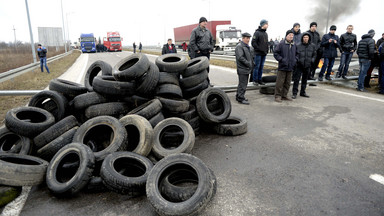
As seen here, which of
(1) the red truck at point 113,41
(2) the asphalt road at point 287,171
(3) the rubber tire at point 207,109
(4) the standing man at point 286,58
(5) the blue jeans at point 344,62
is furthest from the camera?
(1) the red truck at point 113,41

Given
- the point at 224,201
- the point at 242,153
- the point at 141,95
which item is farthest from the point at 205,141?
the point at 224,201

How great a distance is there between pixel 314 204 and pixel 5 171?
3.95 m

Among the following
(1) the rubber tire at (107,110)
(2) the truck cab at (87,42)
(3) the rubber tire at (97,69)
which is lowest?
(1) the rubber tire at (107,110)

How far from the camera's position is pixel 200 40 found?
896cm

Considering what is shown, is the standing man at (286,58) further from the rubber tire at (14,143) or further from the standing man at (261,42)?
the rubber tire at (14,143)

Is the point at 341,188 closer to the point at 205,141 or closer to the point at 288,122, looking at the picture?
the point at 205,141

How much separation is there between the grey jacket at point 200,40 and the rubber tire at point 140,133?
5306 millimetres

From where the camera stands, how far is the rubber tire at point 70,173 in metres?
3.13

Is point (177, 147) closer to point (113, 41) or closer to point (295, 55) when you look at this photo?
point (295, 55)

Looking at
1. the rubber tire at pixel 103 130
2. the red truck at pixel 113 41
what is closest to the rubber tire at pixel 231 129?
the rubber tire at pixel 103 130

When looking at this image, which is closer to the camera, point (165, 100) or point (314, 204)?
point (314, 204)

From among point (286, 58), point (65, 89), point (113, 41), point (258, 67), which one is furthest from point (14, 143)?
point (113, 41)

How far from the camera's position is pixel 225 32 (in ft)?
106

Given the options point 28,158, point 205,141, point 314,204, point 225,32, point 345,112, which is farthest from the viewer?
point 225,32
